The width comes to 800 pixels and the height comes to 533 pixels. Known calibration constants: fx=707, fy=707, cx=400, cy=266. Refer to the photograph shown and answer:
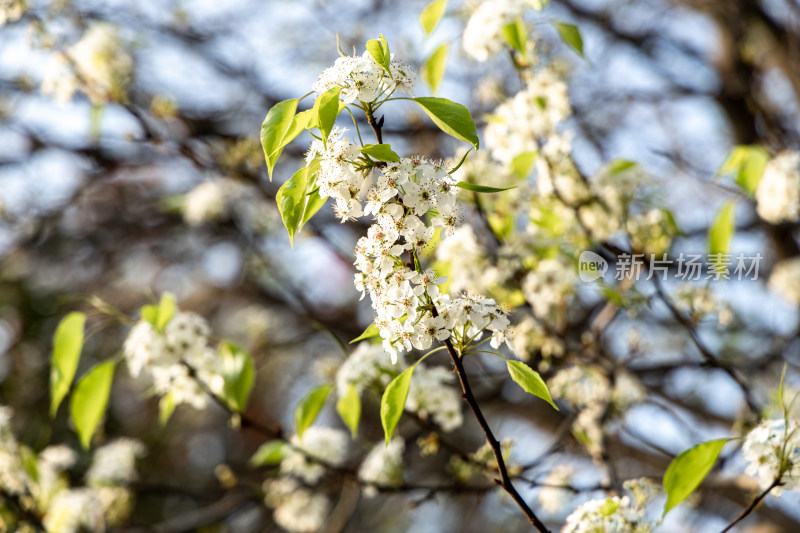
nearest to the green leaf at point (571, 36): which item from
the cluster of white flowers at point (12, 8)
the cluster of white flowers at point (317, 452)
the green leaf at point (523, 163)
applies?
the green leaf at point (523, 163)

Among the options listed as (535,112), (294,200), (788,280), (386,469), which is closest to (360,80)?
(294,200)

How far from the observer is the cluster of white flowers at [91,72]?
3.60m

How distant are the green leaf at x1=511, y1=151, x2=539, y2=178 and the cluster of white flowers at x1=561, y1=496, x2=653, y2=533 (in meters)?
1.53

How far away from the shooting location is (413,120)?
3965 millimetres

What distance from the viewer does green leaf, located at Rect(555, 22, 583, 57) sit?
2779 millimetres

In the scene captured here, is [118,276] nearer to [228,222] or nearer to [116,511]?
[228,222]

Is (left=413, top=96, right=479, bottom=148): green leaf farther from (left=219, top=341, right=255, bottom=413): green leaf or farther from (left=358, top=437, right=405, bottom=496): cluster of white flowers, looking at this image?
(left=358, top=437, right=405, bottom=496): cluster of white flowers

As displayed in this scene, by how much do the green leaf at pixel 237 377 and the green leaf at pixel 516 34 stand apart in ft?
5.03

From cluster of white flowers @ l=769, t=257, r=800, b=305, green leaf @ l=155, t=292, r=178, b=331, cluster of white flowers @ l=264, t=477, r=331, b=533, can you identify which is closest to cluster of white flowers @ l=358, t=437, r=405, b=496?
cluster of white flowers @ l=264, t=477, r=331, b=533

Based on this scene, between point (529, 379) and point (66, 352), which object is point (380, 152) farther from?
point (66, 352)

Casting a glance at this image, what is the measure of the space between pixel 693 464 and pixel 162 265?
6114mm

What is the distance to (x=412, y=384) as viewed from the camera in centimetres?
263

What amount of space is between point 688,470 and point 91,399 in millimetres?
1999

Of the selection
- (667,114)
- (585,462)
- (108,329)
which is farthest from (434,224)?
(108,329)
